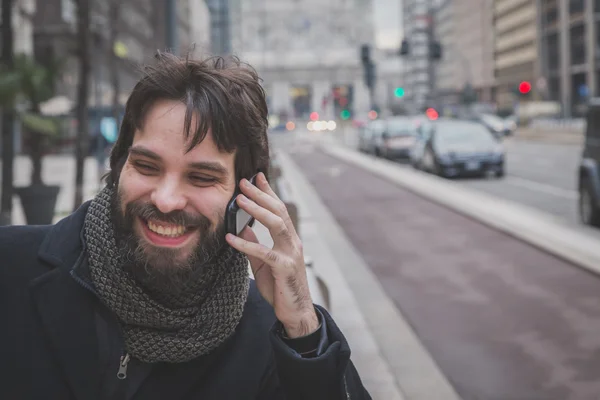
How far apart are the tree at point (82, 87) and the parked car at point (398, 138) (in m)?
25.7

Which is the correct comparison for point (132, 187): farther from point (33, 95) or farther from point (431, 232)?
point (431, 232)

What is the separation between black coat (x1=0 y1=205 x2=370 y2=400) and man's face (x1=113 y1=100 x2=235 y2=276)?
0.52 ft

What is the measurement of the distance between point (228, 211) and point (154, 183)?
191 mm

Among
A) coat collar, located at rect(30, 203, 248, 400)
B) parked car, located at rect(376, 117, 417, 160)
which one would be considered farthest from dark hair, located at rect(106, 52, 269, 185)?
A: parked car, located at rect(376, 117, 417, 160)

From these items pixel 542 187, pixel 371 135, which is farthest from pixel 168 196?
pixel 371 135

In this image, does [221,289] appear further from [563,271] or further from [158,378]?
[563,271]

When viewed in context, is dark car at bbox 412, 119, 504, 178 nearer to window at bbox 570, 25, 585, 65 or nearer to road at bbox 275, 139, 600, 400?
road at bbox 275, 139, 600, 400

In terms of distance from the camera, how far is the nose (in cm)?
209

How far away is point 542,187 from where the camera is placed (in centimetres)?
2180

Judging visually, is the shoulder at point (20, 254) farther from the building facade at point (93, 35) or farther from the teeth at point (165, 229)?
the building facade at point (93, 35)

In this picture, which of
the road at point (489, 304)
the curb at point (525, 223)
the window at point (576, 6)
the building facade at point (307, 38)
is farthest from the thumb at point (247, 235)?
the building facade at point (307, 38)

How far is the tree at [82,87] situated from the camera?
46.6 feet

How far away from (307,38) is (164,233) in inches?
6558

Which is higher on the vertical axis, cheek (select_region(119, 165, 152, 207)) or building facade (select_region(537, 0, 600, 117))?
building facade (select_region(537, 0, 600, 117))
